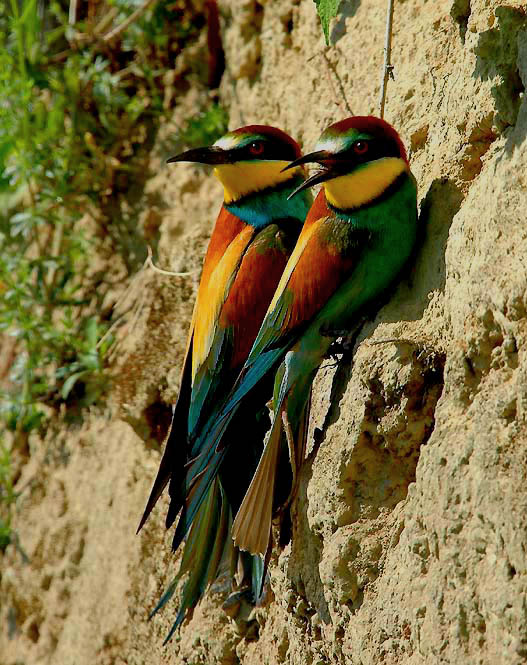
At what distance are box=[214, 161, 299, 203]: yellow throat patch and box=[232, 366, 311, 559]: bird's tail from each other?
0.60m

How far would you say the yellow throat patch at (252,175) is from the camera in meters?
2.60

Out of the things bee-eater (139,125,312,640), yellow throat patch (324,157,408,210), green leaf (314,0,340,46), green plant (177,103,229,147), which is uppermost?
green plant (177,103,229,147)

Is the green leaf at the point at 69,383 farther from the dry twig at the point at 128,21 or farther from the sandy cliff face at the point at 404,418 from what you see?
the dry twig at the point at 128,21

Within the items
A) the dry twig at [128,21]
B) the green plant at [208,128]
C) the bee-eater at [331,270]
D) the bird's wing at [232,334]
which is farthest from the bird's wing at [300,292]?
the dry twig at [128,21]

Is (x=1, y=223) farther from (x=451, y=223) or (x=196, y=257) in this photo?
(x=451, y=223)

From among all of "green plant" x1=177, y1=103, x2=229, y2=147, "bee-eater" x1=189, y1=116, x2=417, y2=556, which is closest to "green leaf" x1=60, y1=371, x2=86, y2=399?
"green plant" x1=177, y1=103, x2=229, y2=147

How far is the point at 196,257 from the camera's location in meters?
3.09

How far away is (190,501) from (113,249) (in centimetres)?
147

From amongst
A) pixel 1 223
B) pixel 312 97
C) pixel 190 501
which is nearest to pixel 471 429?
pixel 190 501

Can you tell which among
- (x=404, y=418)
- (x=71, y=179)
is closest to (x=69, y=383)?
(x=71, y=179)

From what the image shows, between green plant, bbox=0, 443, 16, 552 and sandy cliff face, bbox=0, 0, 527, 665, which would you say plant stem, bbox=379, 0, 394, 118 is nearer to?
sandy cliff face, bbox=0, 0, 527, 665

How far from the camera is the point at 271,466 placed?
2.16m

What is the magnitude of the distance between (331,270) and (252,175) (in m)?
0.58

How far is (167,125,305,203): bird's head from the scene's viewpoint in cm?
260
